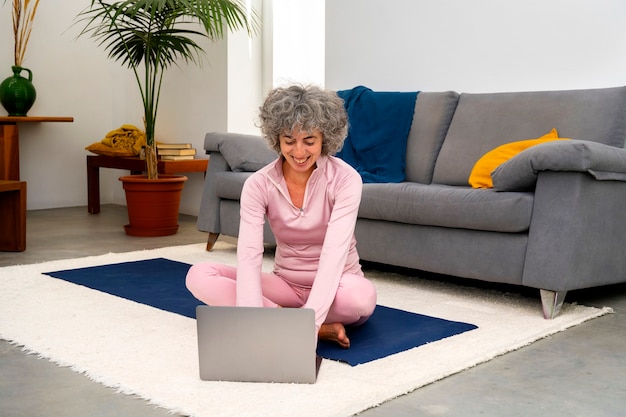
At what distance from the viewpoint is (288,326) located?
80.2 inches

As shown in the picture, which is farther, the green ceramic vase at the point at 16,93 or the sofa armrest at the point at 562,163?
the green ceramic vase at the point at 16,93

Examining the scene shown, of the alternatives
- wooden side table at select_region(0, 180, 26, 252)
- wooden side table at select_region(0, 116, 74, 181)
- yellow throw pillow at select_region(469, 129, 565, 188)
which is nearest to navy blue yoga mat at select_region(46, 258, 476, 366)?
wooden side table at select_region(0, 180, 26, 252)

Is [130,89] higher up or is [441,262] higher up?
[130,89]

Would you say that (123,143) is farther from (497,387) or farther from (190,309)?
(497,387)

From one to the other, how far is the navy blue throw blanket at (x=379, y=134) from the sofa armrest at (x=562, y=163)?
3.48 feet

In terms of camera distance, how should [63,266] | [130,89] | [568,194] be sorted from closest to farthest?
1. [568,194]
2. [63,266]
3. [130,89]

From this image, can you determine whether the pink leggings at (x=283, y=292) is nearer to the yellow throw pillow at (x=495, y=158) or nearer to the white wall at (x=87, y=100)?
the yellow throw pillow at (x=495, y=158)

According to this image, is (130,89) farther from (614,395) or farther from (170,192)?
(614,395)

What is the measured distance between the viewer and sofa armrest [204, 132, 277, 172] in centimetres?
435

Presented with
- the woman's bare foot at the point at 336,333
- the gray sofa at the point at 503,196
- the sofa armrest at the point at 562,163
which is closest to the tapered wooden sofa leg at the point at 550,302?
the gray sofa at the point at 503,196

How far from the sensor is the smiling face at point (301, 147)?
2.29 metres

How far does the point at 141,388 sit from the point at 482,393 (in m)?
0.91

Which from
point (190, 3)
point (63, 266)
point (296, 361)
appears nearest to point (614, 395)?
point (296, 361)

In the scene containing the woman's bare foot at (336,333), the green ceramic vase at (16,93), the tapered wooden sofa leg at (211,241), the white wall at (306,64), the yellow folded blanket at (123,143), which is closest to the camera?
the woman's bare foot at (336,333)
